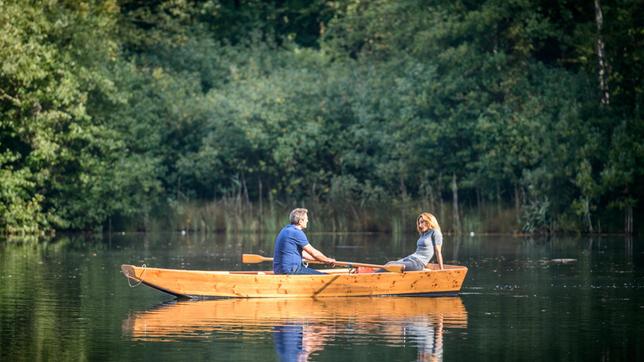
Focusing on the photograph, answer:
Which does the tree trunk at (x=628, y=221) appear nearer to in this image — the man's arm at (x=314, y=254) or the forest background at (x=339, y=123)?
the forest background at (x=339, y=123)

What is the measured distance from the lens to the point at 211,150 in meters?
52.9

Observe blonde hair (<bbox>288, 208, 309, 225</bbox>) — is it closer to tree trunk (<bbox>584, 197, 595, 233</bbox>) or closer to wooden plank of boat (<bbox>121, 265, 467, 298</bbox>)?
wooden plank of boat (<bbox>121, 265, 467, 298</bbox>)

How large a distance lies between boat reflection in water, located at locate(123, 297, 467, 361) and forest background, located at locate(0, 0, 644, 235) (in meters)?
21.5

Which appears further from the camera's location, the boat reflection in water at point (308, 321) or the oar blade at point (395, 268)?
the oar blade at point (395, 268)

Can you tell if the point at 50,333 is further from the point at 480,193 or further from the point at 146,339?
the point at 480,193

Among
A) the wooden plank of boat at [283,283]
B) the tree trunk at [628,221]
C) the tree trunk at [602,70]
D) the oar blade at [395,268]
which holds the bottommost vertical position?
the wooden plank of boat at [283,283]

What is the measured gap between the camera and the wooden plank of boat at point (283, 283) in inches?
854

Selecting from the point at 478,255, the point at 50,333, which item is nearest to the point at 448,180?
the point at 478,255

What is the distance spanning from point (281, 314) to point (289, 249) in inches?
110

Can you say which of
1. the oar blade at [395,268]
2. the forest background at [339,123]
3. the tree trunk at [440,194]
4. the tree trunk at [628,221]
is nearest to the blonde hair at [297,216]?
the oar blade at [395,268]

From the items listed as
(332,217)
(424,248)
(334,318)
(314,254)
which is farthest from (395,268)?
(332,217)

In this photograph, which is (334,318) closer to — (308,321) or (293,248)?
(308,321)

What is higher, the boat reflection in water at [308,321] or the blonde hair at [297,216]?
the blonde hair at [297,216]

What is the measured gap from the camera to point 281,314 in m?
19.6
